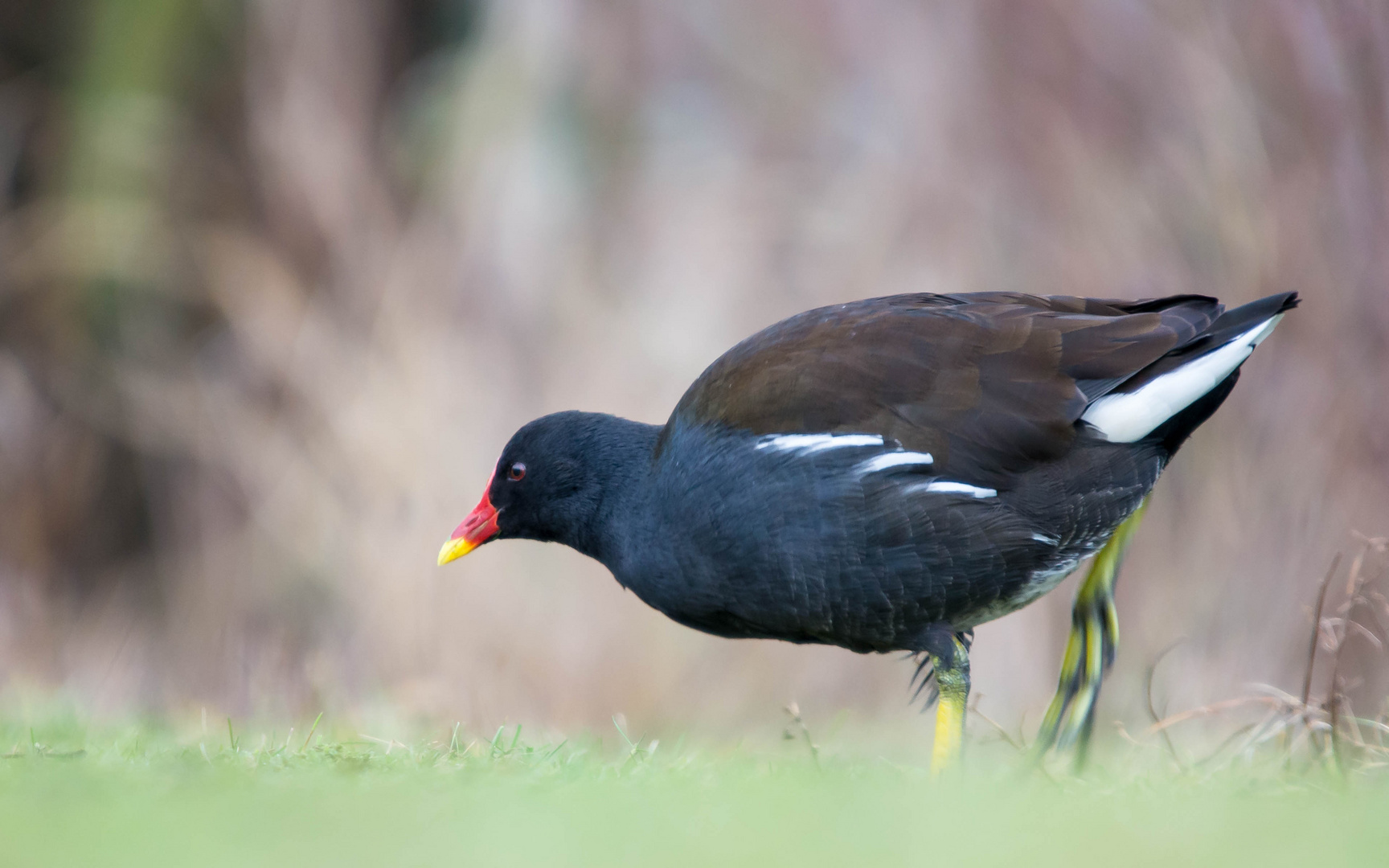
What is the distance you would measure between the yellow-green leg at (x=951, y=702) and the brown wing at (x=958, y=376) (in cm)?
39

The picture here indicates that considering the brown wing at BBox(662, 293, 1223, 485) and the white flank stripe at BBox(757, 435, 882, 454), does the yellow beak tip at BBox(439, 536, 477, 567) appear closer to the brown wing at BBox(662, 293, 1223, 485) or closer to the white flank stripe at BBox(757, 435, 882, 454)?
the brown wing at BBox(662, 293, 1223, 485)

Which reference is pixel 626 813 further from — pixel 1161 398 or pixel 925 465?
pixel 1161 398

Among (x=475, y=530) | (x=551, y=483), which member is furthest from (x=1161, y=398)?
(x=475, y=530)

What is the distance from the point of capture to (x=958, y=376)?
112 inches

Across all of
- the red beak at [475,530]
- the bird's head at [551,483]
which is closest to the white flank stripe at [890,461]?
the bird's head at [551,483]

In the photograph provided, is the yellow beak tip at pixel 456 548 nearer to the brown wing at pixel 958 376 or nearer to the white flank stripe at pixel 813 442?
the brown wing at pixel 958 376

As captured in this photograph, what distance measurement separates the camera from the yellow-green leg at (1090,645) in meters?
3.08

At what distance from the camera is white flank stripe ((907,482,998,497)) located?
274 centimetres

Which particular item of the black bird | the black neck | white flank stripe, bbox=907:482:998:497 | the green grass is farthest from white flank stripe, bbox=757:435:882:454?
the green grass

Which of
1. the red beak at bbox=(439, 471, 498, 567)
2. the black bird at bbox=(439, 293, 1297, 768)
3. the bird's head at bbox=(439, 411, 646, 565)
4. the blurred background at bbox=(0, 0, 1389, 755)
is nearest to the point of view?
the black bird at bbox=(439, 293, 1297, 768)

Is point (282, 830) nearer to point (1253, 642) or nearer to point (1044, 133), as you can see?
point (1253, 642)

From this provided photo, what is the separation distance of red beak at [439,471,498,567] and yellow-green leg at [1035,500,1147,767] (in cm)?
145

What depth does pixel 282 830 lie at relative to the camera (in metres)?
1.84

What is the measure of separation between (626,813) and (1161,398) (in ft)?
5.06
